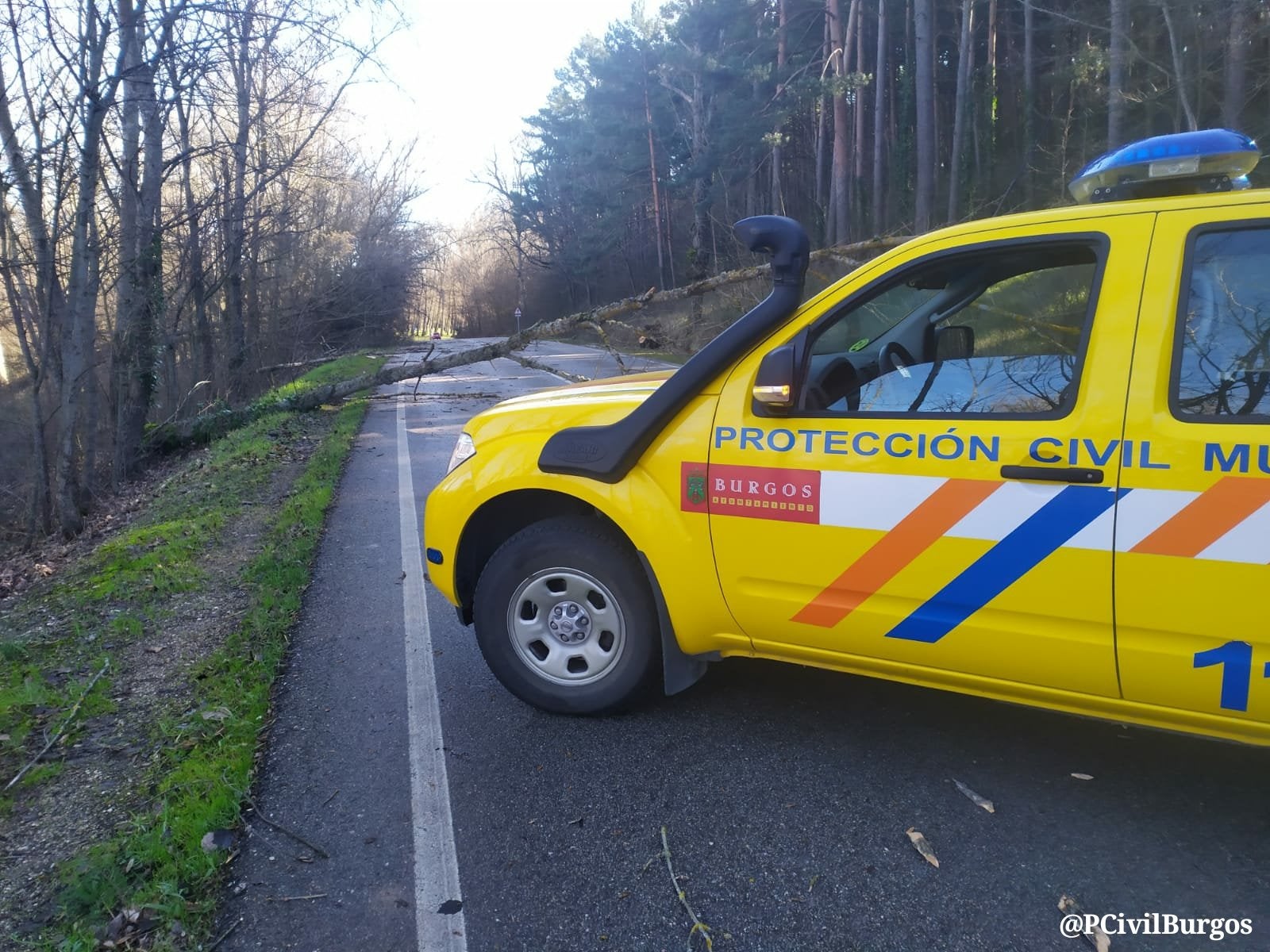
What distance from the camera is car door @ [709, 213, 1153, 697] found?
2736 millimetres

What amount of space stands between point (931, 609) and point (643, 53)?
39575 mm

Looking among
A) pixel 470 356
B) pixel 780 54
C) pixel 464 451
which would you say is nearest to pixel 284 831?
pixel 464 451

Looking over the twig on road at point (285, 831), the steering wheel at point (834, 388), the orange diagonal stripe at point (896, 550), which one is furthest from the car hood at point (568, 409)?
the twig on road at point (285, 831)

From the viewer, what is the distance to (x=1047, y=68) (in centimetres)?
2488

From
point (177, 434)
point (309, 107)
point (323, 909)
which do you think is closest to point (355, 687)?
point (323, 909)

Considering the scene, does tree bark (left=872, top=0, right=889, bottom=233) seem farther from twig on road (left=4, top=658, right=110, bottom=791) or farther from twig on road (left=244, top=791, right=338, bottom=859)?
twig on road (left=244, top=791, right=338, bottom=859)

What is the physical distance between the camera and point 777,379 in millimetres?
3119

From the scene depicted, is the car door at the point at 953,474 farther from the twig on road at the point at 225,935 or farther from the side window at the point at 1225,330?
Answer: the twig on road at the point at 225,935

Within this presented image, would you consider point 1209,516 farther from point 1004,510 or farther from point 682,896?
point 682,896

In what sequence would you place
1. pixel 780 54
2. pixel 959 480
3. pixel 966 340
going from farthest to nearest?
pixel 780 54 → pixel 966 340 → pixel 959 480

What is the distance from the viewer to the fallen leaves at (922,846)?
2.83 metres

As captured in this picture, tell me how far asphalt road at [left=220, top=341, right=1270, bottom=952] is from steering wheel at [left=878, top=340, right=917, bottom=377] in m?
1.53

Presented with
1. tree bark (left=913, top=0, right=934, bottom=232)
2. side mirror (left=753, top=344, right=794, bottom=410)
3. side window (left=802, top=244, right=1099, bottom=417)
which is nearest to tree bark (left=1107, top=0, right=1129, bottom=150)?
tree bark (left=913, top=0, right=934, bottom=232)

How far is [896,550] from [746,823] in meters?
1.10
